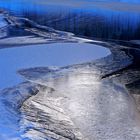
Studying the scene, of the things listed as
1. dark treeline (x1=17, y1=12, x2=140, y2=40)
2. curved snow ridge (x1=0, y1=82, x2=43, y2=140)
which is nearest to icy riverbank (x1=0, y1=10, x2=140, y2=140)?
curved snow ridge (x1=0, y1=82, x2=43, y2=140)

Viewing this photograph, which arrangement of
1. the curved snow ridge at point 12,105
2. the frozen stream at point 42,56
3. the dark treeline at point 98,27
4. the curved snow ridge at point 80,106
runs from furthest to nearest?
the dark treeline at point 98,27, the frozen stream at point 42,56, the curved snow ridge at point 80,106, the curved snow ridge at point 12,105

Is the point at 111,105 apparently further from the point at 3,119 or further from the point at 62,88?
the point at 3,119

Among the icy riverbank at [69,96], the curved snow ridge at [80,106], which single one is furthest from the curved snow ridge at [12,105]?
the curved snow ridge at [80,106]

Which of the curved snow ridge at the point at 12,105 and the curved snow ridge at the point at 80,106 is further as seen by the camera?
the curved snow ridge at the point at 80,106

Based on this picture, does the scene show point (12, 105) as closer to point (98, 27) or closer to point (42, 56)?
point (42, 56)

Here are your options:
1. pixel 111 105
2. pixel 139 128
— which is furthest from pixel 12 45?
pixel 139 128

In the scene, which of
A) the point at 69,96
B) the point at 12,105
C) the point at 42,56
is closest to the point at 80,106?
the point at 69,96

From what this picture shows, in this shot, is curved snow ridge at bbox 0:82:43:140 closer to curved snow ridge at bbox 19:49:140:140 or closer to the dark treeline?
curved snow ridge at bbox 19:49:140:140

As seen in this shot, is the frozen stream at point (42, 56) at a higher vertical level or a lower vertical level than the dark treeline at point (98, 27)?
higher

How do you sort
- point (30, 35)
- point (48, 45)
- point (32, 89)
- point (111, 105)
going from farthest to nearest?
point (30, 35) → point (48, 45) → point (32, 89) → point (111, 105)

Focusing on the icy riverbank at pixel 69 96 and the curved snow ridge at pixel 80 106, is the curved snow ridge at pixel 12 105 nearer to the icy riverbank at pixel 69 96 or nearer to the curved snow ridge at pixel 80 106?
the icy riverbank at pixel 69 96

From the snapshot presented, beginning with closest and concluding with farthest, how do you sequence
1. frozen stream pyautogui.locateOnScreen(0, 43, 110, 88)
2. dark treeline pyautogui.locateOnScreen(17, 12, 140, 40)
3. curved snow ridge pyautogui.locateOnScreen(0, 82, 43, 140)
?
curved snow ridge pyautogui.locateOnScreen(0, 82, 43, 140), frozen stream pyautogui.locateOnScreen(0, 43, 110, 88), dark treeline pyautogui.locateOnScreen(17, 12, 140, 40)
